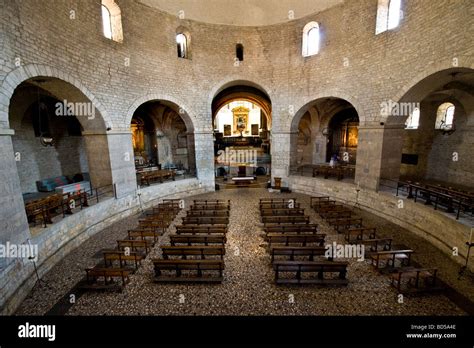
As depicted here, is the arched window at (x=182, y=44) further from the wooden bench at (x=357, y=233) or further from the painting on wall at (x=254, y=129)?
the painting on wall at (x=254, y=129)

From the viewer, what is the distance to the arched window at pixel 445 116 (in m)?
12.8

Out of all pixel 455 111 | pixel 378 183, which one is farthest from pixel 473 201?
pixel 455 111

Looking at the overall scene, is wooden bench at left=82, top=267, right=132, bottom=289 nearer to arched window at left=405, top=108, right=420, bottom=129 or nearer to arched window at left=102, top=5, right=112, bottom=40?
arched window at left=102, top=5, right=112, bottom=40

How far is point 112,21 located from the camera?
10.7 m

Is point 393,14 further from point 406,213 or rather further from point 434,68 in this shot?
point 406,213

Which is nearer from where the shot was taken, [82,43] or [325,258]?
[325,258]

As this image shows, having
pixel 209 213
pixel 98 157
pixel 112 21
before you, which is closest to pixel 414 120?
pixel 209 213

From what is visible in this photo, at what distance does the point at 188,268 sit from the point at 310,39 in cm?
1427

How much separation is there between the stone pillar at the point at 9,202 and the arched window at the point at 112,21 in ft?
24.1

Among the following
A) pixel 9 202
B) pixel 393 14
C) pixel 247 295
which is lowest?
pixel 247 295

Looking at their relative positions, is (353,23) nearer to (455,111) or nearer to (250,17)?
(250,17)

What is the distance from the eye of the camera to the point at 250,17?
44.6 ft

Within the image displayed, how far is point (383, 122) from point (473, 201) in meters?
4.47

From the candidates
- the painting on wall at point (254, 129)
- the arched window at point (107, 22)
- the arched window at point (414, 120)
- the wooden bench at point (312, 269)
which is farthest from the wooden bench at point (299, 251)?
the painting on wall at point (254, 129)
